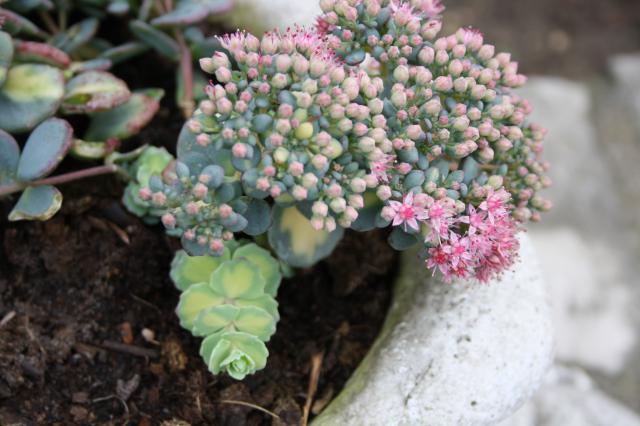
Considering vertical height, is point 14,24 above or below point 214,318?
above

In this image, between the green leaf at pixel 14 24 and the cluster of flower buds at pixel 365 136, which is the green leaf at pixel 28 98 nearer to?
the green leaf at pixel 14 24

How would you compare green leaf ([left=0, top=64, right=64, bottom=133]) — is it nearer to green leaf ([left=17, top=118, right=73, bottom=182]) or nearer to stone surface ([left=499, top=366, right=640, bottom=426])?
green leaf ([left=17, top=118, right=73, bottom=182])

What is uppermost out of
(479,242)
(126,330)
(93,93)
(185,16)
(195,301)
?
(479,242)

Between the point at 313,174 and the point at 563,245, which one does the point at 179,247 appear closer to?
the point at 313,174

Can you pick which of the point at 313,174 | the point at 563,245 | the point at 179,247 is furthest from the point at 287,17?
the point at 563,245

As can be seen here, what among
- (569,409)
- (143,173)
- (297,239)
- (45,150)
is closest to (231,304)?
(297,239)

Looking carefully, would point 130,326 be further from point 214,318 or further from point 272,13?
point 272,13

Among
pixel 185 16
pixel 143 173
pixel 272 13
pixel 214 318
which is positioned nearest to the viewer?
pixel 214 318
